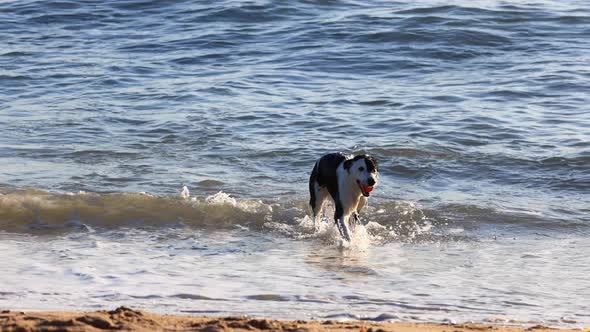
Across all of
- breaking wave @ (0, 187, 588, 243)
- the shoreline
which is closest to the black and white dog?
breaking wave @ (0, 187, 588, 243)

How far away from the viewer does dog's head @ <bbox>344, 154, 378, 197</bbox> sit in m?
9.89

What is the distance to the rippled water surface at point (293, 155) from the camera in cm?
784

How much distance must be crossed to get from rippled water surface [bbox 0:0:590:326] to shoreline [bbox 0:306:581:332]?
492 mm

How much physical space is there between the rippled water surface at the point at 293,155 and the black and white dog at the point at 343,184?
0.80 ft

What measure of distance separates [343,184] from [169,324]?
4.48m

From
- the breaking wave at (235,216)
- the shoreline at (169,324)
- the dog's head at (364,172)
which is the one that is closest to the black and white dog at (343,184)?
the dog's head at (364,172)

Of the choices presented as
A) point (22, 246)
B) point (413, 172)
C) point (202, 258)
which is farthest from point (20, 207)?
point (413, 172)

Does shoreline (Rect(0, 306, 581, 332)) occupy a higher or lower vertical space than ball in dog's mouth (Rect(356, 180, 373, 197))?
higher

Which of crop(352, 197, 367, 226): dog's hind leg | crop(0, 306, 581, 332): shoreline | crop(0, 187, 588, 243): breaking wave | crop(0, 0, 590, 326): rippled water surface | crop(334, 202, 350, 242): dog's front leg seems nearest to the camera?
crop(0, 306, 581, 332): shoreline

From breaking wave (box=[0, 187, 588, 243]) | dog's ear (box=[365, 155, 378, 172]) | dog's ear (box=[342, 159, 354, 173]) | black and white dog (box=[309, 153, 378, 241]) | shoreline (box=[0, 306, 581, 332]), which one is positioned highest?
shoreline (box=[0, 306, 581, 332])

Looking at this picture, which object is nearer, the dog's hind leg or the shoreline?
the shoreline

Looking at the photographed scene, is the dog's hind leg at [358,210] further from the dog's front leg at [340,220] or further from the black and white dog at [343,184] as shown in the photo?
the dog's front leg at [340,220]

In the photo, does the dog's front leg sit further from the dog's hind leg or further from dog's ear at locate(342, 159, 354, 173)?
dog's ear at locate(342, 159, 354, 173)

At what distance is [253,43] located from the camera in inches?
821
